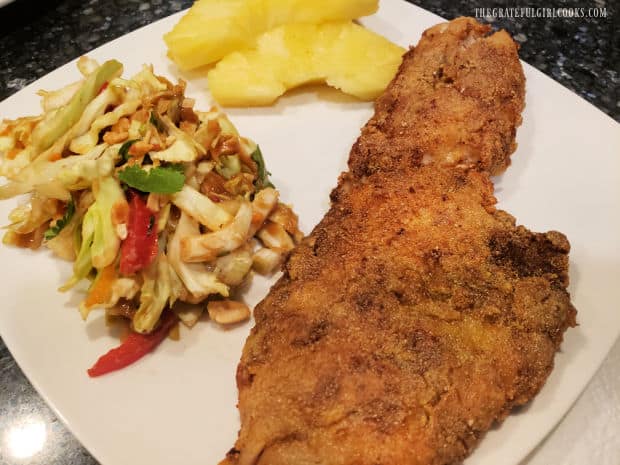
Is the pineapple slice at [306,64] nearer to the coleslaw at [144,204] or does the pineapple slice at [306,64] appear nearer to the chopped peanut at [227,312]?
the coleslaw at [144,204]

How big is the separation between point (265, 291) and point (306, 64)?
111 cm

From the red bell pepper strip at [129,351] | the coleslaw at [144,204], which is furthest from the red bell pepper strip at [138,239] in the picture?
the red bell pepper strip at [129,351]

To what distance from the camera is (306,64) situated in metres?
2.58

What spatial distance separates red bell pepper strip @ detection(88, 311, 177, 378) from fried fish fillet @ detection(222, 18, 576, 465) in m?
0.37

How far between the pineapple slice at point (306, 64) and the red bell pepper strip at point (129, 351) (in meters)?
1.14

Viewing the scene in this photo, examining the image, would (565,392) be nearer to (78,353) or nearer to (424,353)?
(424,353)

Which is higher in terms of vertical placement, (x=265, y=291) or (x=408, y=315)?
(x=408, y=315)

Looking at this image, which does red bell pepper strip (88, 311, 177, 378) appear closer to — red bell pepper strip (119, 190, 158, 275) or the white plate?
the white plate

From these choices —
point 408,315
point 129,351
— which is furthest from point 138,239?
point 408,315

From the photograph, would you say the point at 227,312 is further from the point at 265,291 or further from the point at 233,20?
the point at 233,20

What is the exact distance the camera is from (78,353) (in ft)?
6.03

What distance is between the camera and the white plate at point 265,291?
167 centimetres

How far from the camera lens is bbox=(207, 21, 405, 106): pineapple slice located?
2525 millimetres

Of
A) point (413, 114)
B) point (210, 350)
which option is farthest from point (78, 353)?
point (413, 114)
